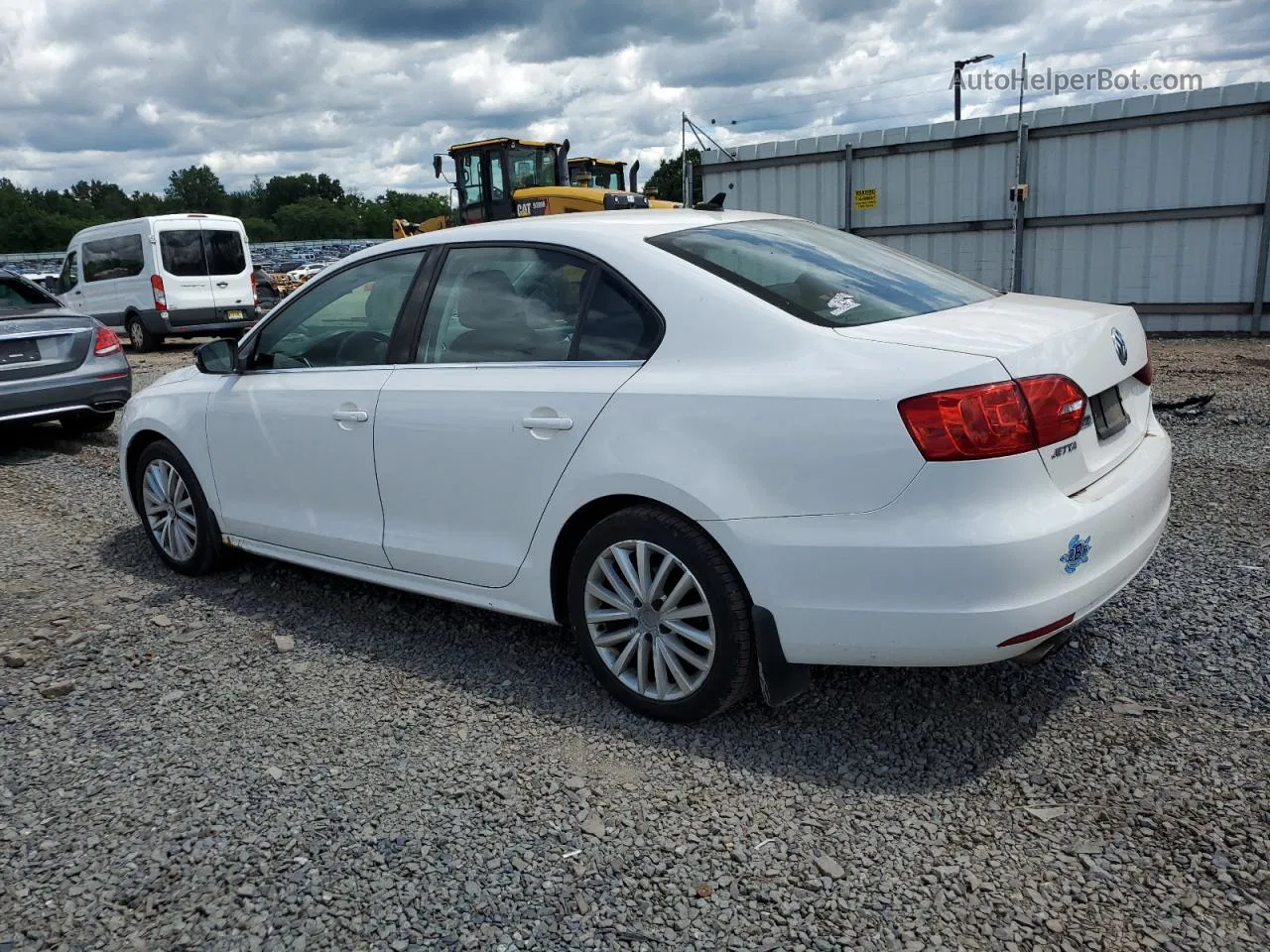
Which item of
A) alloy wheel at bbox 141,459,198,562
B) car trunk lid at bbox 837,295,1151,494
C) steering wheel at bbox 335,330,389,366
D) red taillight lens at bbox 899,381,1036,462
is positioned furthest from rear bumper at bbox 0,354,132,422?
red taillight lens at bbox 899,381,1036,462

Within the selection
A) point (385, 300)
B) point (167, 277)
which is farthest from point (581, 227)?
point (167, 277)

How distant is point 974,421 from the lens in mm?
2773

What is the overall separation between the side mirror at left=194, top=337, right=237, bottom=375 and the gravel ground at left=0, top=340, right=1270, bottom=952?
1.10 meters

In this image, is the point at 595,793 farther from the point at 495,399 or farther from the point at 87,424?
the point at 87,424

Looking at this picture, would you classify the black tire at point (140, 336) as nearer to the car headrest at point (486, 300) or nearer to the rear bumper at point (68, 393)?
the rear bumper at point (68, 393)

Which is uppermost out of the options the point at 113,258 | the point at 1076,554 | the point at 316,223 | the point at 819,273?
the point at 316,223

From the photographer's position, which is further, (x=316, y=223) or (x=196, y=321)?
(x=316, y=223)

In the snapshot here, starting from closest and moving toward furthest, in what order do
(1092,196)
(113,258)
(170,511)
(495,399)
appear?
(495,399) < (170,511) < (1092,196) < (113,258)

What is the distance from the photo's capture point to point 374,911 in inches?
101

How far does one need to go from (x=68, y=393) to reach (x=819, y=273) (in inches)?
288

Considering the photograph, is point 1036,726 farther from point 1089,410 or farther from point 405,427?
point 405,427

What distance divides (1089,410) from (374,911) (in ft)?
7.78

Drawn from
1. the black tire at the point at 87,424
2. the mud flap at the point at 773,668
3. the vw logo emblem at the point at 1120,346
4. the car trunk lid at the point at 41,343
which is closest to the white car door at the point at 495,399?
the mud flap at the point at 773,668

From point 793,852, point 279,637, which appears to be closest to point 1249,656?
point 793,852
